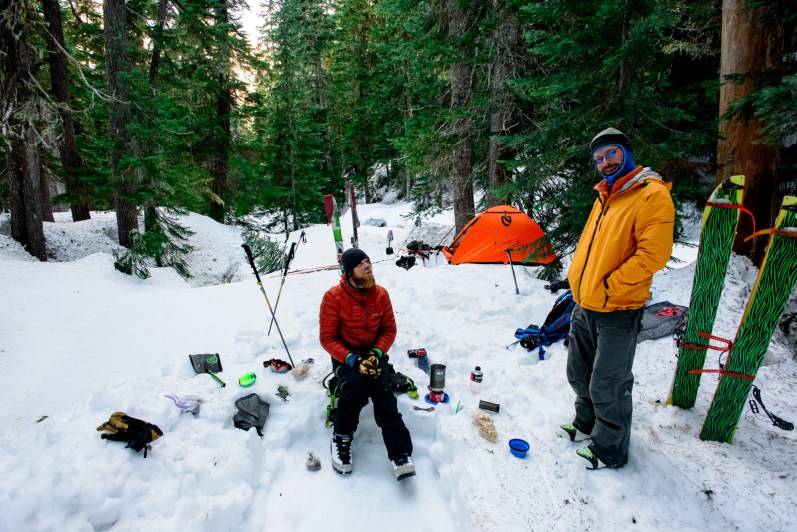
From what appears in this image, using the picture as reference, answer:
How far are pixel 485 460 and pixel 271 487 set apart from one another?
1.72 metres

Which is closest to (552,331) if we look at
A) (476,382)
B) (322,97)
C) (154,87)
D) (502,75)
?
(476,382)

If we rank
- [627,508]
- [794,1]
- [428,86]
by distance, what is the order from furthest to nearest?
[428,86] → [794,1] → [627,508]

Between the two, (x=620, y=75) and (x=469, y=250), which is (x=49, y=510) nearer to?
(x=620, y=75)

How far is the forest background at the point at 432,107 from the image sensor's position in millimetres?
4461

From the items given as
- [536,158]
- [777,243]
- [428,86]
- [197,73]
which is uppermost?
[197,73]

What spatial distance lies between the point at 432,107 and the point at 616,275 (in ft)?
34.2

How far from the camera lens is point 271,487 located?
2.95 meters

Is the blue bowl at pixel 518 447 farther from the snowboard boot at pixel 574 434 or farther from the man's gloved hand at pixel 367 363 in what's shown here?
the man's gloved hand at pixel 367 363

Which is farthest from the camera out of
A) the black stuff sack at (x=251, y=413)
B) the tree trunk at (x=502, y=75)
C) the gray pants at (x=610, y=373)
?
the tree trunk at (x=502, y=75)

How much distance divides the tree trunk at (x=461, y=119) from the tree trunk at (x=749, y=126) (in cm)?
490

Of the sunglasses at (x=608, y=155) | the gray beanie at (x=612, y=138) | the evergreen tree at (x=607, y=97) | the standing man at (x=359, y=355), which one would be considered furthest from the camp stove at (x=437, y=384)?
the evergreen tree at (x=607, y=97)

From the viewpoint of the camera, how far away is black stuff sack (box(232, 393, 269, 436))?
11.2 feet

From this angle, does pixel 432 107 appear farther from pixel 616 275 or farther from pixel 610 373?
pixel 610 373

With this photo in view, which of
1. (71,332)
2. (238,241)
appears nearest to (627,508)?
(71,332)
